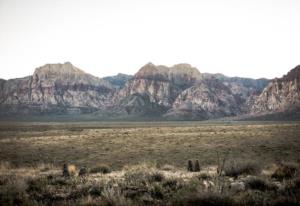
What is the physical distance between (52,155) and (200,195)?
81.0 feet

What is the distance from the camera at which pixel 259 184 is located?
9898mm


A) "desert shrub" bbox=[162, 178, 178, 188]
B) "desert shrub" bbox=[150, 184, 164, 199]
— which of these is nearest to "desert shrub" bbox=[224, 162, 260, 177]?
"desert shrub" bbox=[162, 178, 178, 188]

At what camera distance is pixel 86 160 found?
26.7m

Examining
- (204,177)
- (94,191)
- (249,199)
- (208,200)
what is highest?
(208,200)

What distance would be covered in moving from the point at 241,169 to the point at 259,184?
302cm

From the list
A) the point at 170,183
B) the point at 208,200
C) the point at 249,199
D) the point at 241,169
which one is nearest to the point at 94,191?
the point at 170,183

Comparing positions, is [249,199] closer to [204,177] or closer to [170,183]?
[170,183]

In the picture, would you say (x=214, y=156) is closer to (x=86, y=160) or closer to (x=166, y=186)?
(x=86, y=160)

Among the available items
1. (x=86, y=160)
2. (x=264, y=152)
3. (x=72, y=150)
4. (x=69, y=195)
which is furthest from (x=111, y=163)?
(x=69, y=195)

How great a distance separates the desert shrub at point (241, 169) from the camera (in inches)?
498

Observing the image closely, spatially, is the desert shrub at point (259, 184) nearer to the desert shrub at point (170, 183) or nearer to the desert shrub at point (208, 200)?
the desert shrub at point (170, 183)

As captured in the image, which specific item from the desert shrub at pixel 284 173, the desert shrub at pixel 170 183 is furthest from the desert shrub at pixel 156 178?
the desert shrub at pixel 284 173

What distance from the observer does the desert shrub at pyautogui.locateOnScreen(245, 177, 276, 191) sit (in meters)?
9.68

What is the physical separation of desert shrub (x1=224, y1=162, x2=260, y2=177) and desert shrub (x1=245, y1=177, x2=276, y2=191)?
248cm
